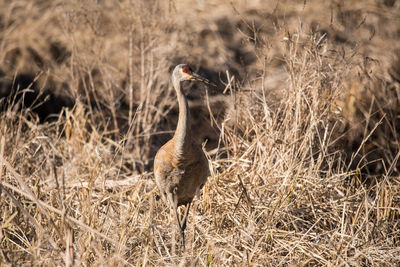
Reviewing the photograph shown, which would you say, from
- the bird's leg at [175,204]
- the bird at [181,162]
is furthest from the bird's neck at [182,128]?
the bird's leg at [175,204]

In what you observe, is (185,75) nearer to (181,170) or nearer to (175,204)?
(181,170)

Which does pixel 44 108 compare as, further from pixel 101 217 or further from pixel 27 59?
pixel 101 217

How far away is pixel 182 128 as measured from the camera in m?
3.28

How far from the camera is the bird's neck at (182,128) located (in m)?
3.26

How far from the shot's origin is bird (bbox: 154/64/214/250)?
330cm

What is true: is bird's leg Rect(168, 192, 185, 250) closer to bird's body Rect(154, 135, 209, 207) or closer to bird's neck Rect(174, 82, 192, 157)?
bird's body Rect(154, 135, 209, 207)

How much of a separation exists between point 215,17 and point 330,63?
14.5 feet

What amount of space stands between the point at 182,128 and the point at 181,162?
31 centimetres

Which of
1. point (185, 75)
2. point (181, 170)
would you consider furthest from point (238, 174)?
point (185, 75)

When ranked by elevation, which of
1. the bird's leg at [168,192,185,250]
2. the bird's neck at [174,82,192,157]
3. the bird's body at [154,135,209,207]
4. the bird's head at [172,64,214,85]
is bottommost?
the bird's leg at [168,192,185,250]

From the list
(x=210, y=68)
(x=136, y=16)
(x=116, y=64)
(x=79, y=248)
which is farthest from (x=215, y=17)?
(x=79, y=248)

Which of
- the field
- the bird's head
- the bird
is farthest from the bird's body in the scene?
the bird's head

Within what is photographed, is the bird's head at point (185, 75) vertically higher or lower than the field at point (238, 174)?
higher

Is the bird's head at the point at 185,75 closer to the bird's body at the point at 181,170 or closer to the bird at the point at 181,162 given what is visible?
the bird at the point at 181,162
